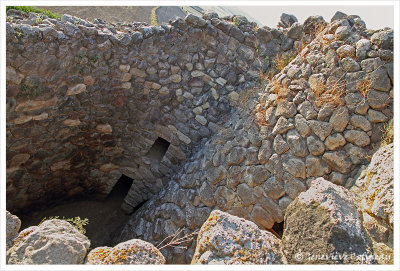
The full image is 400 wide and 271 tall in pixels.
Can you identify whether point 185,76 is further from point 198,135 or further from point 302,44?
point 302,44

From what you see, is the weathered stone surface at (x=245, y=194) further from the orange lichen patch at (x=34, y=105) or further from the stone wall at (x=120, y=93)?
the orange lichen patch at (x=34, y=105)

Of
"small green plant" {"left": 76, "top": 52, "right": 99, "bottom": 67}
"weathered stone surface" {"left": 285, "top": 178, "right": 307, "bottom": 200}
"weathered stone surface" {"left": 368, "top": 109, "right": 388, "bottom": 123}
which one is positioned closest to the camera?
"weathered stone surface" {"left": 368, "top": 109, "right": 388, "bottom": 123}

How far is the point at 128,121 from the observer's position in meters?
5.33

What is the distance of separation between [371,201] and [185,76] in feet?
11.5

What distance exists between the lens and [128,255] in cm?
197

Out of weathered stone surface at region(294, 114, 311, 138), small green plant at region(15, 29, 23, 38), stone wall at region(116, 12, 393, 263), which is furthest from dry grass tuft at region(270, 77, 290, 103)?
small green plant at region(15, 29, 23, 38)

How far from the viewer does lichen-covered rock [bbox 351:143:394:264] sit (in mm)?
1999

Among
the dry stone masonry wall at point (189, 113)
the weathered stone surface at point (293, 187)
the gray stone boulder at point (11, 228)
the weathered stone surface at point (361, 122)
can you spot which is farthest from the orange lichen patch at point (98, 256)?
the weathered stone surface at point (361, 122)

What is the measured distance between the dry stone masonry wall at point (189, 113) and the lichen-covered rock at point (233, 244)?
151cm

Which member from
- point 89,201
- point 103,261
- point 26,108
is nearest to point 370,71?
point 103,261

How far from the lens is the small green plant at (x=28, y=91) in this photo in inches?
161

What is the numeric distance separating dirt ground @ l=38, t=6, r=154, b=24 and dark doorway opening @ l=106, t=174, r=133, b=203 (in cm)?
655

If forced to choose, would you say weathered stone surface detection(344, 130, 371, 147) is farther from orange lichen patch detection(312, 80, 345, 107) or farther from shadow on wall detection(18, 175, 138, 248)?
shadow on wall detection(18, 175, 138, 248)

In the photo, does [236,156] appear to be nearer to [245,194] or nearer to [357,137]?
[245,194]
